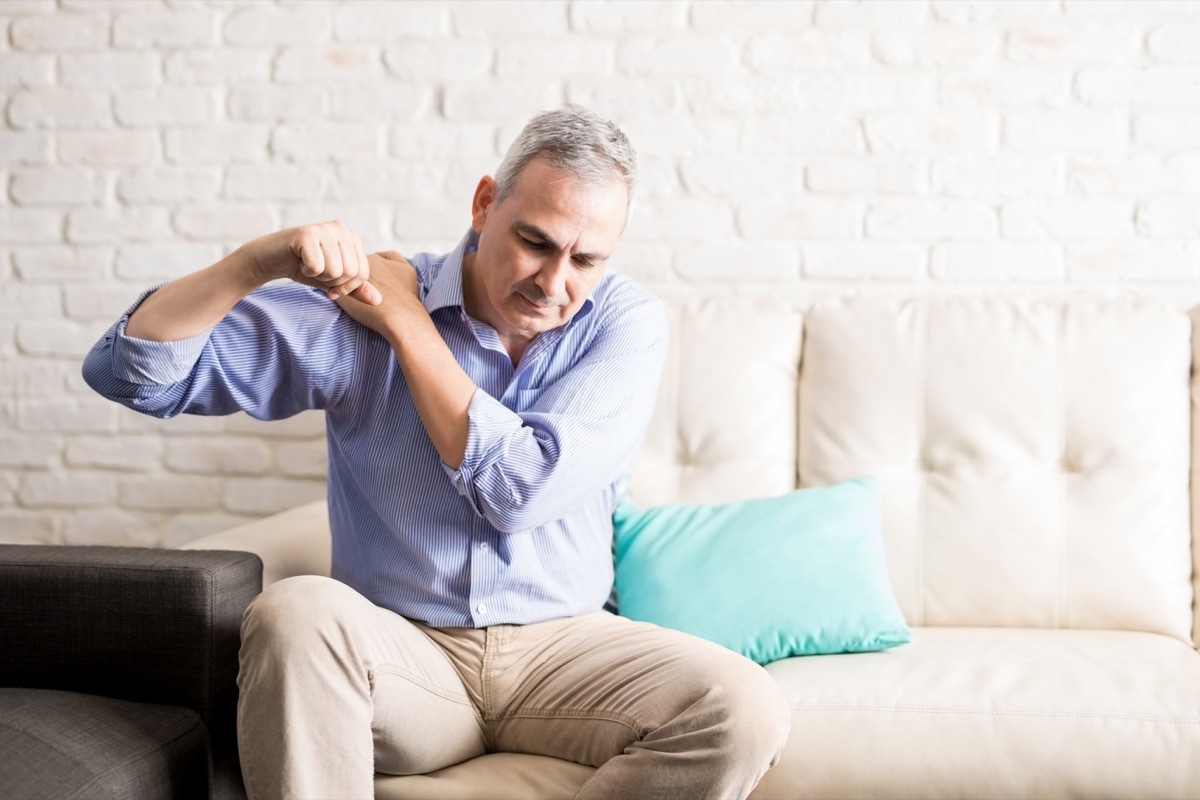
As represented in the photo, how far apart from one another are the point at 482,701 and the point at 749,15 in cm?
147

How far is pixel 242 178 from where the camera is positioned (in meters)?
2.42

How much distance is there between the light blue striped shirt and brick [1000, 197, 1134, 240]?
3.06ft

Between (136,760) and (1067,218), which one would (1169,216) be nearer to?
(1067,218)

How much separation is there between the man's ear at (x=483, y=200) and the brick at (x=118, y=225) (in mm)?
1134

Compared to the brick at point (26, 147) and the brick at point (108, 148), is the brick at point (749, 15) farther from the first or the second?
the brick at point (26, 147)

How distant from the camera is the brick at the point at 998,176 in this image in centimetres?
216

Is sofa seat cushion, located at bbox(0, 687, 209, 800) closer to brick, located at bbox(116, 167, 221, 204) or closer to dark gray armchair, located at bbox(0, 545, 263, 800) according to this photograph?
dark gray armchair, located at bbox(0, 545, 263, 800)

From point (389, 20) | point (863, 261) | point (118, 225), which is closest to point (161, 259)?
point (118, 225)

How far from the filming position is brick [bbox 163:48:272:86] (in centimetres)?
240

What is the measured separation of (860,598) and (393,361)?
32.1 inches

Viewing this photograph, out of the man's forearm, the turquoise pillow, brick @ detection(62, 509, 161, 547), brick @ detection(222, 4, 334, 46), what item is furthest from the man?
brick @ detection(62, 509, 161, 547)

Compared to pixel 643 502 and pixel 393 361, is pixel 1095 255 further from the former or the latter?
pixel 393 361

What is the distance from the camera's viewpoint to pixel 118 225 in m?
2.47

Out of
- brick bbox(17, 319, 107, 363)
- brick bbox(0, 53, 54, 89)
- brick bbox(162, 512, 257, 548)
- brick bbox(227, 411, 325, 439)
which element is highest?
brick bbox(0, 53, 54, 89)
